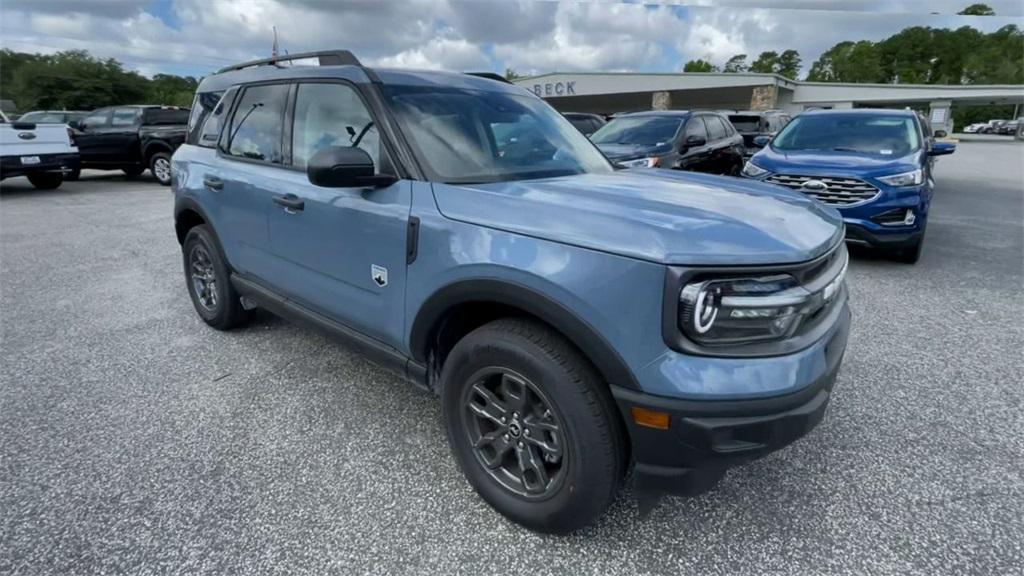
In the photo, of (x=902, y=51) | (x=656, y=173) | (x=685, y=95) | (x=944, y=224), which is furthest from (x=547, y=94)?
(x=902, y=51)

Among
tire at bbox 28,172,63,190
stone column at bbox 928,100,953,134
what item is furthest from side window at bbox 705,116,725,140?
stone column at bbox 928,100,953,134

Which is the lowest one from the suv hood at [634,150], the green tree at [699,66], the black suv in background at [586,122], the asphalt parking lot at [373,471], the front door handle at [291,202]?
the asphalt parking lot at [373,471]

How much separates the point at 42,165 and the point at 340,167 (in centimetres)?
1198

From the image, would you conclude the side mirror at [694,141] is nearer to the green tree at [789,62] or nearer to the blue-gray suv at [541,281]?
the blue-gray suv at [541,281]

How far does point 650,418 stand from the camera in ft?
5.65

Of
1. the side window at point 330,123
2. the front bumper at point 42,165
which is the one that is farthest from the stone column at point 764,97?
the side window at point 330,123

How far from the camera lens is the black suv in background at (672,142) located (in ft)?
25.4

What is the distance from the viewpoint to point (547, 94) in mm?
43438

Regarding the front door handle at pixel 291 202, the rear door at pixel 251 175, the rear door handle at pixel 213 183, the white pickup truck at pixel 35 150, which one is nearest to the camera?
the front door handle at pixel 291 202

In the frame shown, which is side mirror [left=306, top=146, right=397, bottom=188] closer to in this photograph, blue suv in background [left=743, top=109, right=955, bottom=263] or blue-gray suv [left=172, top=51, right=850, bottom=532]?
blue-gray suv [left=172, top=51, right=850, bottom=532]

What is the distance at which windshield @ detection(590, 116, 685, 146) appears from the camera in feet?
27.3

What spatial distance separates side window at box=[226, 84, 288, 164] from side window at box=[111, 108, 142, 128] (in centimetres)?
1137

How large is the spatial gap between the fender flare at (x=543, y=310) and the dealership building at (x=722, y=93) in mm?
39843

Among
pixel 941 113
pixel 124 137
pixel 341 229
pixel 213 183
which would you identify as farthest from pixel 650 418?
pixel 941 113
